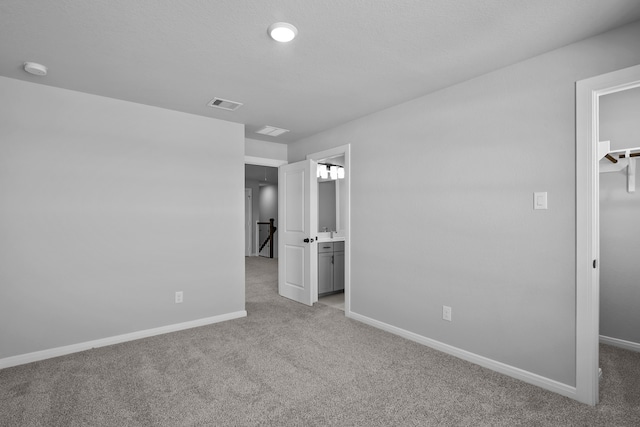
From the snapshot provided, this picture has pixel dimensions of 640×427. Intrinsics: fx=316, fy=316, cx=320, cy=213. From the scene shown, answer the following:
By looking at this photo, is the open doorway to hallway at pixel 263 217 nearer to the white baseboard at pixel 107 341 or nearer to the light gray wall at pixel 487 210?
the white baseboard at pixel 107 341

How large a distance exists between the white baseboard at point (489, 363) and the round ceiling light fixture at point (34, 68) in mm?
3810

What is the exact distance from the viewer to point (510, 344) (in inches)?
97.7

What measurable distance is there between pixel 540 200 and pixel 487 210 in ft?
1.27

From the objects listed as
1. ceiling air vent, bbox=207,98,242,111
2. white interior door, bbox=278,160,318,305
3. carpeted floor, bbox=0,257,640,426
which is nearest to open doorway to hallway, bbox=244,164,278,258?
white interior door, bbox=278,160,318,305

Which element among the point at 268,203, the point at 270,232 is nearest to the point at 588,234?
the point at 270,232

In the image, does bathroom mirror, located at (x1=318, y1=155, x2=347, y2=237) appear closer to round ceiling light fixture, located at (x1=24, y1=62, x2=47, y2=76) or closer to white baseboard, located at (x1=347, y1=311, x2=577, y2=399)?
white baseboard, located at (x1=347, y1=311, x2=577, y2=399)

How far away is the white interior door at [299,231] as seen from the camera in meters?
4.44

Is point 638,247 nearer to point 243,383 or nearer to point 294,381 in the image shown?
point 294,381

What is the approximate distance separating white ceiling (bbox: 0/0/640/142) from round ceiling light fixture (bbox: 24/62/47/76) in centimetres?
6

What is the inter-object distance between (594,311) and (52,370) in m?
4.07

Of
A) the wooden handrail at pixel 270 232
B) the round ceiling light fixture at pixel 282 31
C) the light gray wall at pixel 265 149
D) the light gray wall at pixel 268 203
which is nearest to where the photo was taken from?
the round ceiling light fixture at pixel 282 31

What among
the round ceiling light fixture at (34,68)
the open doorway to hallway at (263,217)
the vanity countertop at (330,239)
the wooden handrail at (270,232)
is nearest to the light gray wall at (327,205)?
the vanity countertop at (330,239)

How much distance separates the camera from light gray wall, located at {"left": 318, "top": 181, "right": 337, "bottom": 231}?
5.57 metres

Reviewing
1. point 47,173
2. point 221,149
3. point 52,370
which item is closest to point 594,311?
point 221,149
